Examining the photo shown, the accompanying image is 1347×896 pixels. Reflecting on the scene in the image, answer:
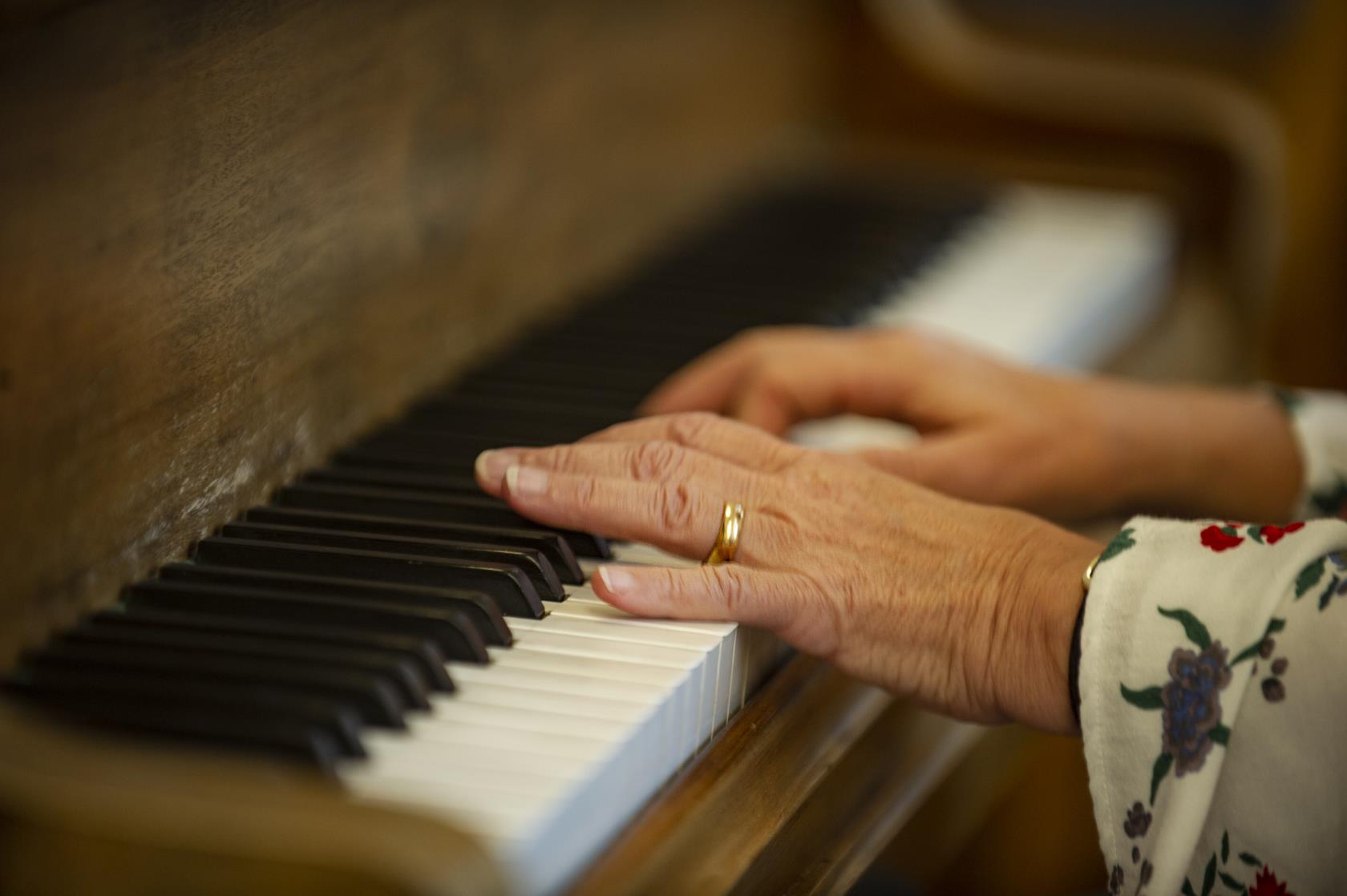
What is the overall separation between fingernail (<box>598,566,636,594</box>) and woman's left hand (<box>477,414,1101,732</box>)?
21 millimetres

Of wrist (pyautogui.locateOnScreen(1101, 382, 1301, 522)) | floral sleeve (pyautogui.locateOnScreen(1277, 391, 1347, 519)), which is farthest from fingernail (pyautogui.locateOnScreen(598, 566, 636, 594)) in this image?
floral sleeve (pyautogui.locateOnScreen(1277, 391, 1347, 519))

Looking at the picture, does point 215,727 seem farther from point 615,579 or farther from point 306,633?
point 615,579

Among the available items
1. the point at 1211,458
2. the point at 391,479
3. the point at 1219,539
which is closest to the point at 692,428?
the point at 391,479

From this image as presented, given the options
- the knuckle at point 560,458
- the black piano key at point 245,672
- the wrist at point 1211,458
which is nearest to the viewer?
the black piano key at point 245,672

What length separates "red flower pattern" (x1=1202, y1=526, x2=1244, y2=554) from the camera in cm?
89

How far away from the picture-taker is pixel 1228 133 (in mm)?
1985

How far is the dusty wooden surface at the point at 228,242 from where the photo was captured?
2.76 feet

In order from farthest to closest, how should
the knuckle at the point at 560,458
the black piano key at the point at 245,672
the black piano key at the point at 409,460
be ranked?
1. the black piano key at the point at 409,460
2. the knuckle at the point at 560,458
3. the black piano key at the point at 245,672

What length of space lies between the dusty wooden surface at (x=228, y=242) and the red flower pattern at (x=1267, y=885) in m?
0.66

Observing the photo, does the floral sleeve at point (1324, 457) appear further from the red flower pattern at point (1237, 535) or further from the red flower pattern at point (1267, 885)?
the red flower pattern at point (1267, 885)

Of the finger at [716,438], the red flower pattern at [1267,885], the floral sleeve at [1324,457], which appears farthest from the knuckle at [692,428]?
the floral sleeve at [1324,457]

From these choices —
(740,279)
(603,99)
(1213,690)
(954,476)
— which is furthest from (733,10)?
(1213,690)

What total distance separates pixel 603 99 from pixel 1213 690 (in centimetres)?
104

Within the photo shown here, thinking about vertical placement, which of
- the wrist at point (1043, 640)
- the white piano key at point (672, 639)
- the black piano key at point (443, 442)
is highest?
the black piano key at point (443, 442)
